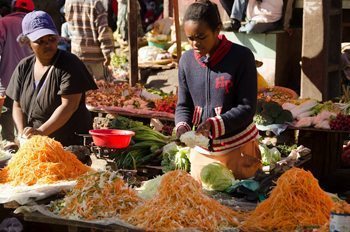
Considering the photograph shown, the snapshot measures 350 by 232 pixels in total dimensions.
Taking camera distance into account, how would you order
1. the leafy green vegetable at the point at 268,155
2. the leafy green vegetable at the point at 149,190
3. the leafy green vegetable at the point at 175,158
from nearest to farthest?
the leafy green vegetable at the point at 149,190
the leafy green vegetable at the point at 175,158
the leafy green vegetable at the point at 268,155

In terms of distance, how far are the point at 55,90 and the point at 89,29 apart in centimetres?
512

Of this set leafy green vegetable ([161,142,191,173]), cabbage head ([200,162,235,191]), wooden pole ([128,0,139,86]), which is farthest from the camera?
wooden pole ([128,0,139,86])

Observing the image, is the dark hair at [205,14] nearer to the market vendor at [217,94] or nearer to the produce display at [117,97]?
the market vendor at [217,94]

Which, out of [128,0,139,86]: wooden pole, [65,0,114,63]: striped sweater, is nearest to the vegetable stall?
[128,0,139,86]: wooden pole

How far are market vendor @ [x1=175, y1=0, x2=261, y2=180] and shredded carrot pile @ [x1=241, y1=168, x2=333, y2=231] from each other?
2.83ft

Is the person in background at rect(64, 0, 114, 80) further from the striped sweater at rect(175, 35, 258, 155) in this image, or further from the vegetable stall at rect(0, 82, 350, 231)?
the striped sweater at rect(175, 35, 258, 155)

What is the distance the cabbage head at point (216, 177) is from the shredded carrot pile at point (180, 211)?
76 cm

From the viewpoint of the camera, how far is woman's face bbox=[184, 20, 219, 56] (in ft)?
17.8

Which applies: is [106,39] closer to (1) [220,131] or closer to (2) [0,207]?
(2) [0,207]

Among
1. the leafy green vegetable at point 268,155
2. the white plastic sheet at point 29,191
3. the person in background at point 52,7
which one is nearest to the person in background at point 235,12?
the leafy green vegetable at point 268,155

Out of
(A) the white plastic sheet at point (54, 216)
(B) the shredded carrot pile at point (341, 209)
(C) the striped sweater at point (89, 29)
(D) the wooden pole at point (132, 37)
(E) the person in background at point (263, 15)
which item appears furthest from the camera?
(E) the person in background at point (263, 15)

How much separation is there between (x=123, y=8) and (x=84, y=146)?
9.17m

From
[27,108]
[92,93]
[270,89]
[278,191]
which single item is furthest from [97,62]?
[278,191]

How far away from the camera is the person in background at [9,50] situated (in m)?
8.77
